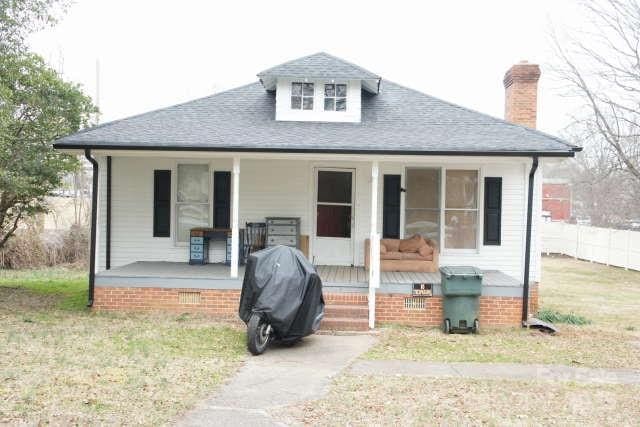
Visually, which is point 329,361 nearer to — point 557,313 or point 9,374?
point 9,374

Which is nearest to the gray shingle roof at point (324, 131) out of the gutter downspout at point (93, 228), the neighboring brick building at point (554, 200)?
the gutter downspout at point (93, 228)

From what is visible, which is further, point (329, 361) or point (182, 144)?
point (182, 144)

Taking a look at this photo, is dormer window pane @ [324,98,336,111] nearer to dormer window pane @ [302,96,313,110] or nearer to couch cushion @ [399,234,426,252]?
dormer window pane @ [302,96,313,110]

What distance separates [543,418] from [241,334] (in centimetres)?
480

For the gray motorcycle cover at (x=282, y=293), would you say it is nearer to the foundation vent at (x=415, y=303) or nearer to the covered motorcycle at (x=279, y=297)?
the covered motorcycle at (x=279, y=297)

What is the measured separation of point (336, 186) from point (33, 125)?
5.94 meters

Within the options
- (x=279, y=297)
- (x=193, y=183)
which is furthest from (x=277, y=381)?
(x=193, y=183)

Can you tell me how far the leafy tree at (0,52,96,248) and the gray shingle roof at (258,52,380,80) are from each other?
12.8ft

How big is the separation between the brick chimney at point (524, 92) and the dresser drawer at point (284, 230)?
5.23 meters

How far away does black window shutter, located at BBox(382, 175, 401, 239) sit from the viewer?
12.2m

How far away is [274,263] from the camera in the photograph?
8594 mm

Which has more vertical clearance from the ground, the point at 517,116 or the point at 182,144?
the point at 517,116

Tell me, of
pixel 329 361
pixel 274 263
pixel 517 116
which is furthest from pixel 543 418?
pixel 517 116

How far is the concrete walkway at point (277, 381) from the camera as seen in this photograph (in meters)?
5.52
